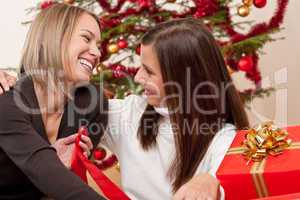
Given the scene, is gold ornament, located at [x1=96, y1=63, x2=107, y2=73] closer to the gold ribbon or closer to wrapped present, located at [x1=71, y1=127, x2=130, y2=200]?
wrapped present, located at [x1=71, y1=127, x2=130, y2=200]

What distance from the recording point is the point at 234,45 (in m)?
1.78

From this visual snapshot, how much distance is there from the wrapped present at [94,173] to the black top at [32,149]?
0.22 feet

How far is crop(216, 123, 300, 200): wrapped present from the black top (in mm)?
277

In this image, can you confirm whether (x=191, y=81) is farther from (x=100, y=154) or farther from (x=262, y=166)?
(x=100, y=154)

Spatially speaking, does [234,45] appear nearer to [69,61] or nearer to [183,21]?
[183,21]

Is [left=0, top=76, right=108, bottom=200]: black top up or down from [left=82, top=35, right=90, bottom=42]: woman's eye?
down

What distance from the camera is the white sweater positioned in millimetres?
1131

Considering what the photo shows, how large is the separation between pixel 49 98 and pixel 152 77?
0.83 feet

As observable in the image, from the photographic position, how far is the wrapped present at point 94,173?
0.90m

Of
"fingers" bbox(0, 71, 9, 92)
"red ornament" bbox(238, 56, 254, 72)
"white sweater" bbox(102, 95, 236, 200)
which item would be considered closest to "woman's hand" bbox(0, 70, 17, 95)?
"fingers" bbox(0, 71, 9, 92)

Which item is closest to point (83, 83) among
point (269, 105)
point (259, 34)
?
point (259, 34)

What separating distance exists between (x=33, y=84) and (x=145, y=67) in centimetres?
27

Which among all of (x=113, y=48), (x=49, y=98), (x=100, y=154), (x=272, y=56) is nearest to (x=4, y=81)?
(x=49, y=98)

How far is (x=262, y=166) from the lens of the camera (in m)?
0.90
